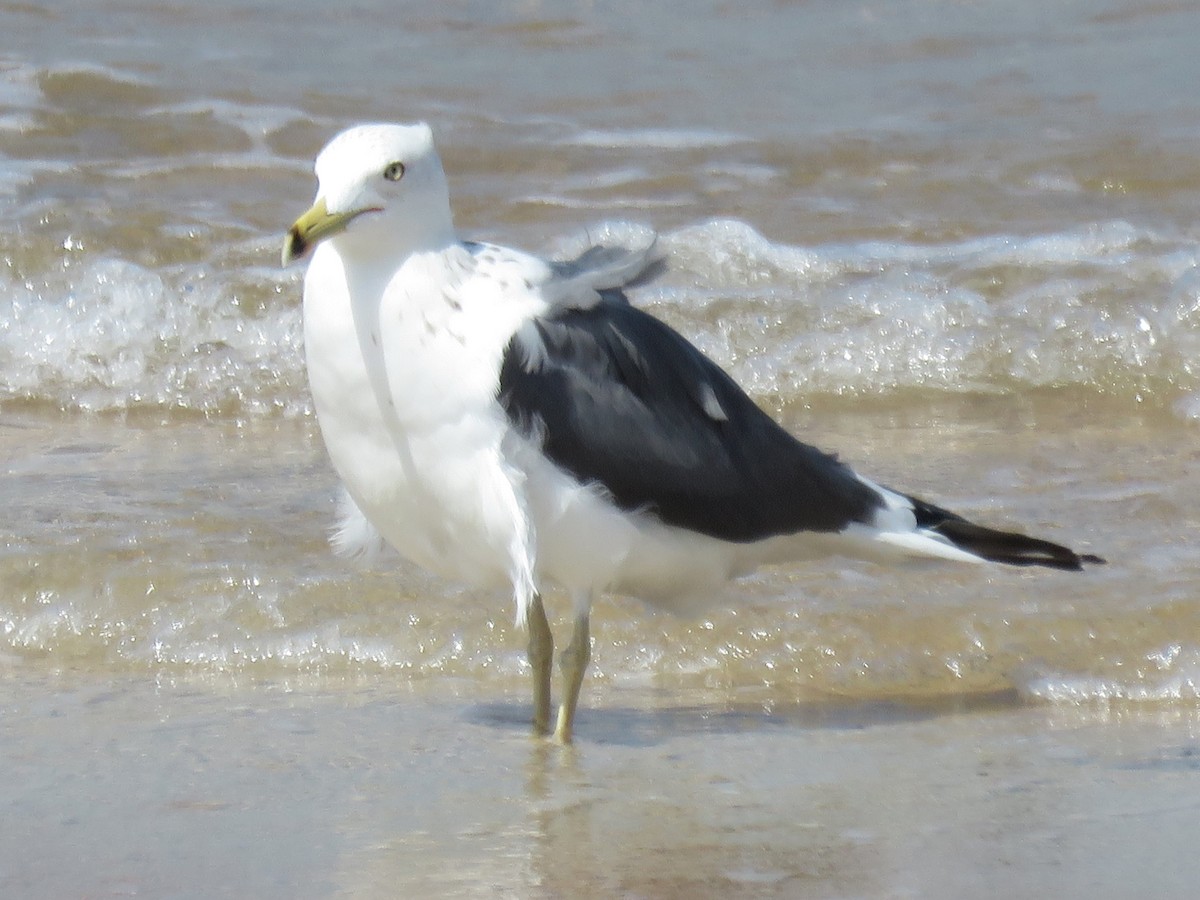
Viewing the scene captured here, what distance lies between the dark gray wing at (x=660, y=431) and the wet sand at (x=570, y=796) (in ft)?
1.28

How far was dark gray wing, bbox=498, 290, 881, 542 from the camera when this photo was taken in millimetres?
3451

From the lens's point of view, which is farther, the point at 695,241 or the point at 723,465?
the point at 695,241

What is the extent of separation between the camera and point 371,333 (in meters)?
3.41

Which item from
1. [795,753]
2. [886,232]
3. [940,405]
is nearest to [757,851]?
[795,753]

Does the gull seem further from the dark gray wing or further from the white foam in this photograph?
the white foam

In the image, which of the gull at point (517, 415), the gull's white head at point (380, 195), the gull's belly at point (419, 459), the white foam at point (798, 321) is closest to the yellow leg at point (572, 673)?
the gull at point (517, 415)

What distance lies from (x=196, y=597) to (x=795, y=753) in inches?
54.7

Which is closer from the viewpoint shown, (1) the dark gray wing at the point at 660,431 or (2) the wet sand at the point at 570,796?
(2) the wet sand at the point at 570,796

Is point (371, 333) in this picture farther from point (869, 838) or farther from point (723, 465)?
point (869, 838)

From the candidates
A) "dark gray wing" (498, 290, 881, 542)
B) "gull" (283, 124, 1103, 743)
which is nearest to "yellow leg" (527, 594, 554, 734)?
"gull" (283, 124, 1103, 743)

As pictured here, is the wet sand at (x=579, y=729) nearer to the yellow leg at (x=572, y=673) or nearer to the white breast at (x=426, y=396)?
the yellow leg at (x=572, y=673)

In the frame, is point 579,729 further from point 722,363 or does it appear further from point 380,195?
point 722,363

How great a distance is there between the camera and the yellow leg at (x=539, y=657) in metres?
3.65

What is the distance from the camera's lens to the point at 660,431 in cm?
364
